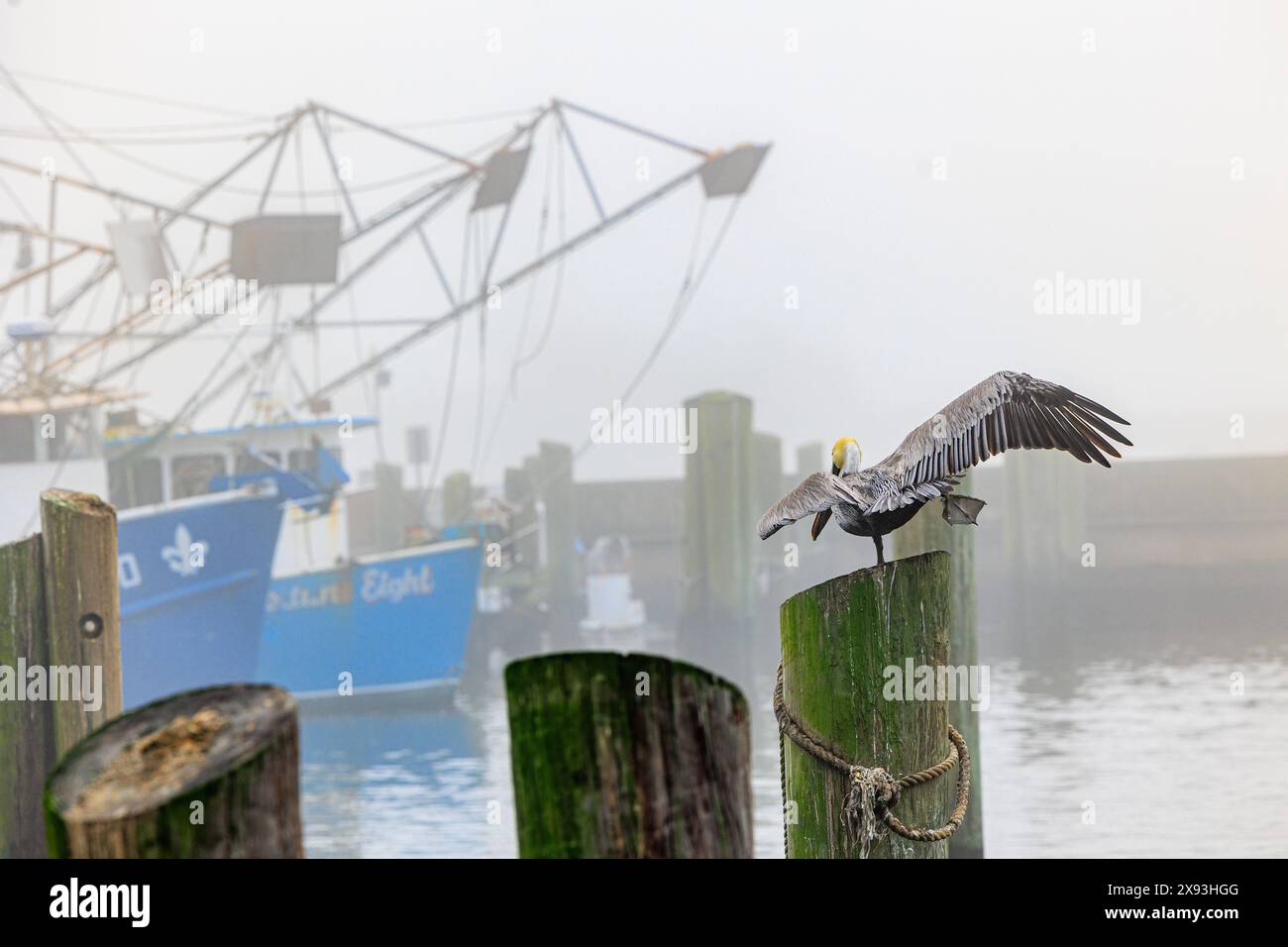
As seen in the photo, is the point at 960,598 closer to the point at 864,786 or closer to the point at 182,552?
the point at 864,786

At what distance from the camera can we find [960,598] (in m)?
5.96

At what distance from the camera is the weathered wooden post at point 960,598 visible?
5.40 metres

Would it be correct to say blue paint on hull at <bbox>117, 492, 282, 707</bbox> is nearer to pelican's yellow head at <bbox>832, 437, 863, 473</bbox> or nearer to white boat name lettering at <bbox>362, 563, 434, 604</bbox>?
white boat name lettering at <bbox>362, 563, 434, 604</bbox>

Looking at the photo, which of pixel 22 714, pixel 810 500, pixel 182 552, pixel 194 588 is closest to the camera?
pixel 810 500

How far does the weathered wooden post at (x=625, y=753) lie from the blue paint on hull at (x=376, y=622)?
69.5ft

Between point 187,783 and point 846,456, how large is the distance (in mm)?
2472

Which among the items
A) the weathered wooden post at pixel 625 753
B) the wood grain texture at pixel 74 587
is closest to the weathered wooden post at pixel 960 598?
the wood grain texture at pixel 74 587

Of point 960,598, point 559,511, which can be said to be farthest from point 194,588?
point 960,598

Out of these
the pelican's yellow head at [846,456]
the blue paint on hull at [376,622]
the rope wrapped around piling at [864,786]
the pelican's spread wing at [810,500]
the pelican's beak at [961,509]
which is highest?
the pelican's yellow head at [846,456]

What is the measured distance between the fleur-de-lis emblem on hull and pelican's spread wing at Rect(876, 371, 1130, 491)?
17.2 m

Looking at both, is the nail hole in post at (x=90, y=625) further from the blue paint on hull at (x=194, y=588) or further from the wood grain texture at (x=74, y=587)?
the blue paint on hull at (x=194, y=588)

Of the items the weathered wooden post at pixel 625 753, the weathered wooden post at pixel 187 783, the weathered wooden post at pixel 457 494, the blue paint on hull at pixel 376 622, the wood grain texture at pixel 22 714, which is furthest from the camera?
the weathered wooden post at pixel 457 494
